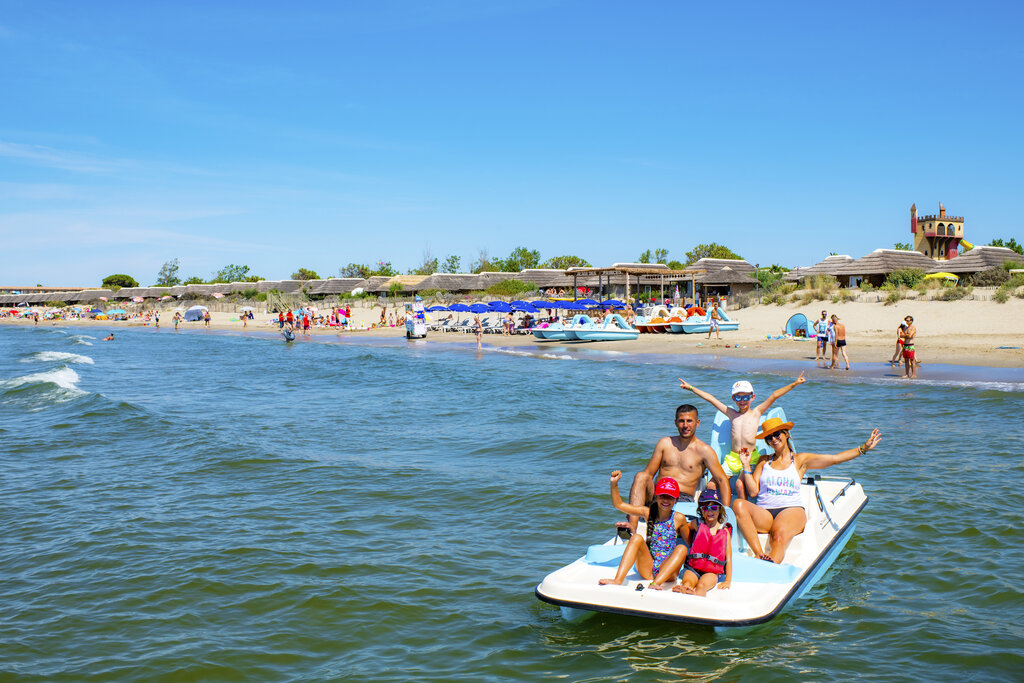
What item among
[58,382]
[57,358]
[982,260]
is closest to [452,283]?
[57,358]

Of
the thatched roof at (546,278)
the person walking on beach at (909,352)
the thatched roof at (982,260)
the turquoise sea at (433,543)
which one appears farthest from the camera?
the thatched roof at (546,278)

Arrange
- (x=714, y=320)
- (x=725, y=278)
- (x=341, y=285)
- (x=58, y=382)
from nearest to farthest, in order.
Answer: (x=58, y=382), (x=714, y=320), (x=725, y=278), (x=341, y=285)

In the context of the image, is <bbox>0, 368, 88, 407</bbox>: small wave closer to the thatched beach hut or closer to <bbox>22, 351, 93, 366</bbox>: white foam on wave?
<bbox>22, 351, 93, 366</bbox>: white foam on wave

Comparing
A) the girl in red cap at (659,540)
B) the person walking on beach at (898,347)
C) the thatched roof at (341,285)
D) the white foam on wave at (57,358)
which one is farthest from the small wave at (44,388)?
the thatched roof at (341,285)

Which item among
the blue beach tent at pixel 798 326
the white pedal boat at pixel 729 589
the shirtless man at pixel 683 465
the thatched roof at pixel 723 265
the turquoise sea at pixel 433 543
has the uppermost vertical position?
the thatched roof at pixel 723 265

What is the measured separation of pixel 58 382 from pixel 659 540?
22893 millimetres

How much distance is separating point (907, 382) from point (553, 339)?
64.1 feet

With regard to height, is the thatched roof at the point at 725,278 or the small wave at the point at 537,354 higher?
the thatched roof at the point at 725,278

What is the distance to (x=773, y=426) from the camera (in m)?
6.04

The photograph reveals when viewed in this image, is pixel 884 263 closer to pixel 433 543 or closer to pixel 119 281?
pixel 433 543

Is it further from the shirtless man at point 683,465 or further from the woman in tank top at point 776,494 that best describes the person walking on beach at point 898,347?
the shirtless man at point 683,465

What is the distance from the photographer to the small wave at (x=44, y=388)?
20.2 meters

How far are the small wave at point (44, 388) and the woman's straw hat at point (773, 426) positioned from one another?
18.8m

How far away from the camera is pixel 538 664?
208 inches
